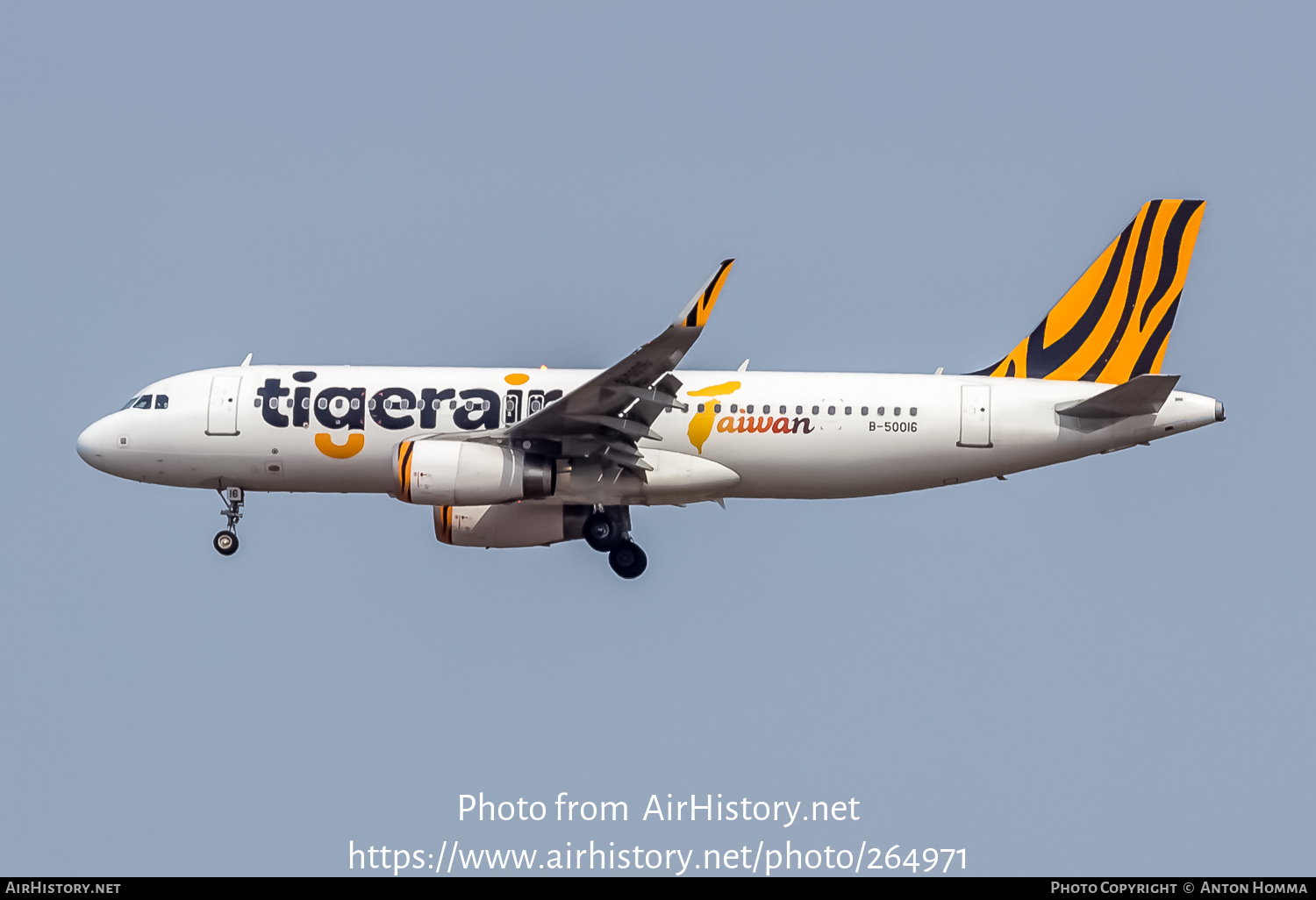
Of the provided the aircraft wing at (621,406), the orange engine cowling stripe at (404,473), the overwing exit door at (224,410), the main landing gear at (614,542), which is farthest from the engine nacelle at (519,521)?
the overwing exit door at (224,410)

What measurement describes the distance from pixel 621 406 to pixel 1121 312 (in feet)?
39.7

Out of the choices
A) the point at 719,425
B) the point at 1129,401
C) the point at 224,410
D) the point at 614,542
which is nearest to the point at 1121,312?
the point at 1129,401

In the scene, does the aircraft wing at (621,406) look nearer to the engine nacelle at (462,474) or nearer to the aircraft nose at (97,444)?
the engine nacelle at (462,474)

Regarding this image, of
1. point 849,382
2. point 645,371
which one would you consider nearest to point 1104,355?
point 849,382

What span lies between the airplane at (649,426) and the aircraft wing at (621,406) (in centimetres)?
6

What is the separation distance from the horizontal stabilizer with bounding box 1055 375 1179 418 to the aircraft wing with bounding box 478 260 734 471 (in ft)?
28.6

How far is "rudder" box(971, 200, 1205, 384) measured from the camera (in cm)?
→ 3903

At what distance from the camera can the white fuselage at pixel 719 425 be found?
37344 mm

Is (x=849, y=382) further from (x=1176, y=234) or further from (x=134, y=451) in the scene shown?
(x=134, y=451)

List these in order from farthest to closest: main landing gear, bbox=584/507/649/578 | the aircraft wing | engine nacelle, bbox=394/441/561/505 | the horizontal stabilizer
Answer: main landing gear, bbox=584/507/649/578
the horizontal stabilizer
engine nacelle, bbox=394/441/561/505
the aircraft wing

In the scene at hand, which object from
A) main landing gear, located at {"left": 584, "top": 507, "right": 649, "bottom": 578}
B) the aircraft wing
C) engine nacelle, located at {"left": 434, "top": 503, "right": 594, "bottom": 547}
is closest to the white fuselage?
the aircraft wing

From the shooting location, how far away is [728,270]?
3372 centimetres

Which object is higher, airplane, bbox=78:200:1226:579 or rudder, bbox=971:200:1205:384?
rudder, bbox=971:200:1205:384

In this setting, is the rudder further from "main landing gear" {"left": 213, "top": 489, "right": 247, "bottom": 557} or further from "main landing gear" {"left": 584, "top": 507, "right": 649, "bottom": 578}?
"main landing gear" {"left": 213, "top": 489, "right": 247, "bottom": 557}
